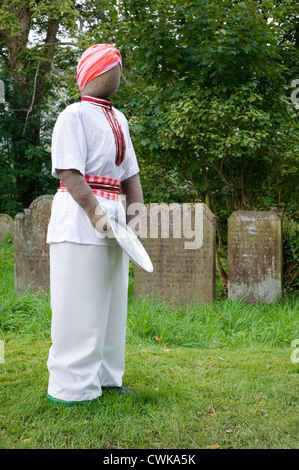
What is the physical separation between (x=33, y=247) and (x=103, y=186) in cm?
385

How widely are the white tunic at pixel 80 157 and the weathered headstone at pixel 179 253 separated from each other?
128 inches

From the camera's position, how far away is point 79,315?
290 centimetres

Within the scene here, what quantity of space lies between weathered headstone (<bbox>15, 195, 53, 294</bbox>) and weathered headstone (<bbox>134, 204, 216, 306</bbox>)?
126cm

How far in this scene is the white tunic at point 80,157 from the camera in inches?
111

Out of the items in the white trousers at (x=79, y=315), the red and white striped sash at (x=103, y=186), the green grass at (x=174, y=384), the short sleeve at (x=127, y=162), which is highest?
the short sleeve at (x=127, y=162)

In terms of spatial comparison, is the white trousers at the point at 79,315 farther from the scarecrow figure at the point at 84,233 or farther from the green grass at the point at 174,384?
the green grass at the point at 174,384

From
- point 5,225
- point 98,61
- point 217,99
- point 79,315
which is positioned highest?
point 217,99

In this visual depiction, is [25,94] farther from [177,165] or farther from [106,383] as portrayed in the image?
[106,383]

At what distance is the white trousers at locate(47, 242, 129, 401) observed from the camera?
9.53 feet

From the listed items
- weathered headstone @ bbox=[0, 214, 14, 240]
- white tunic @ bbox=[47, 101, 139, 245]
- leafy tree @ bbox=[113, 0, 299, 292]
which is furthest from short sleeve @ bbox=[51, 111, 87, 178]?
weathered headstone @ bbox=[0, 214, 14, 240]

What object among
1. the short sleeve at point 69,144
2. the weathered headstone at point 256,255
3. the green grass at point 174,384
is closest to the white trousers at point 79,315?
the green grass at point 174,384
